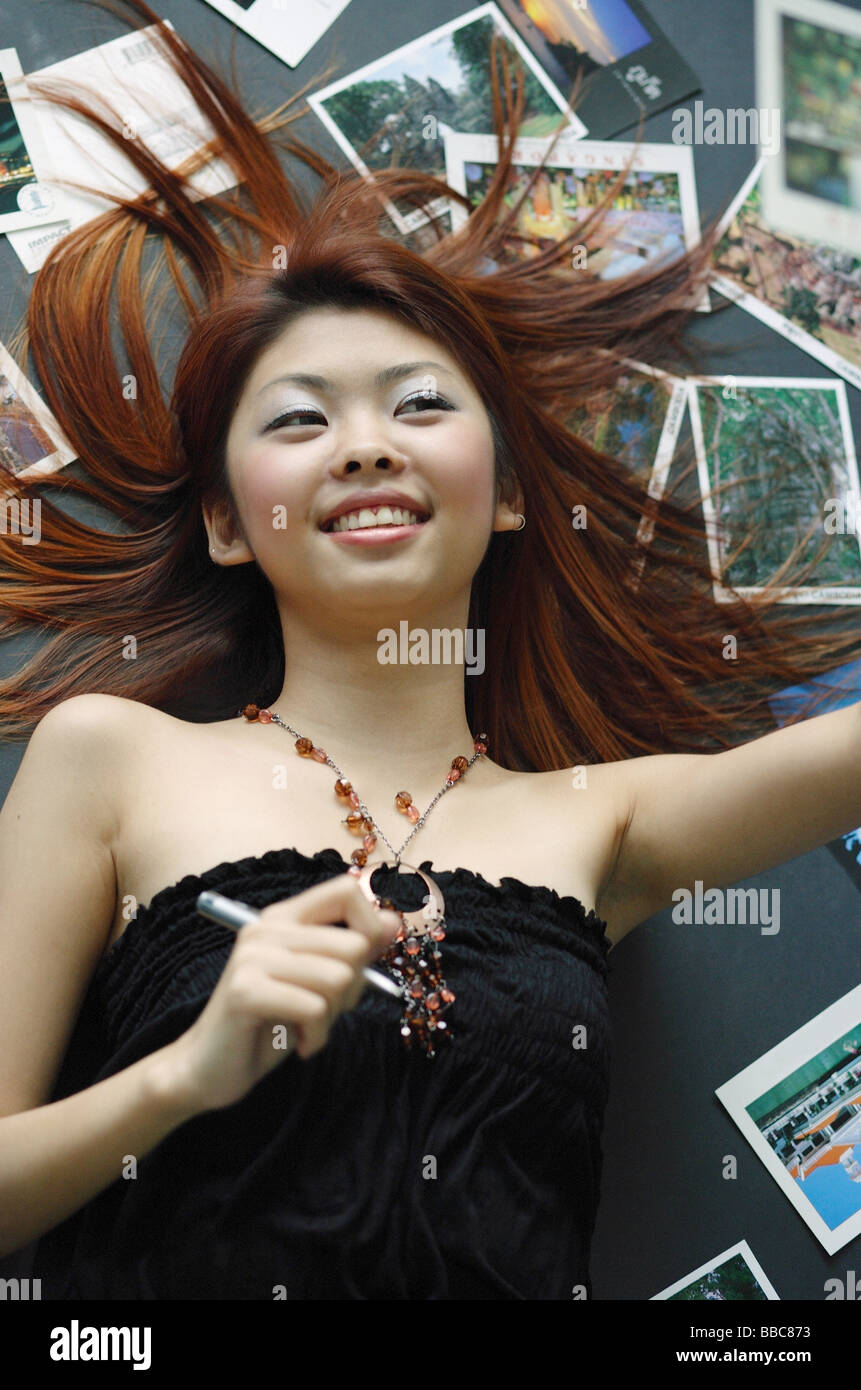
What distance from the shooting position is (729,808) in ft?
4.30

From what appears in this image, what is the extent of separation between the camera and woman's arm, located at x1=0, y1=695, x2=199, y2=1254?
3.75 ft

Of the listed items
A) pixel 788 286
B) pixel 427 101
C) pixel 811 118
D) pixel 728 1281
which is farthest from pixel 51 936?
pixel 811 118

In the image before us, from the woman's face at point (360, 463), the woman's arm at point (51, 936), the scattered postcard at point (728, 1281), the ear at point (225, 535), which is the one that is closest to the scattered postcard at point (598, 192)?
the woman's face at point (360, 463)

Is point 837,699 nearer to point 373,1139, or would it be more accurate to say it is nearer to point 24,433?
point 373,1139

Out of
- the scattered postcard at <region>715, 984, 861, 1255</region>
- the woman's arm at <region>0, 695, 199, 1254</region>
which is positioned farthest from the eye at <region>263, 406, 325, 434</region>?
the scattered postcard at <region>715, 984, 861, 1255</region>

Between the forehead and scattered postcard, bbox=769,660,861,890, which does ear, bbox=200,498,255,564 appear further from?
scattered postcard, bbox=769,660,861,890

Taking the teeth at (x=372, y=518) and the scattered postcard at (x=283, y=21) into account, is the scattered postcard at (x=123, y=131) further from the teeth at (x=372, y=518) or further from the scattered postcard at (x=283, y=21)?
the teeth at (x=372, y=518)

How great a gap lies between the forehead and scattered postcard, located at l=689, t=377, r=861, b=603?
0.46 metres

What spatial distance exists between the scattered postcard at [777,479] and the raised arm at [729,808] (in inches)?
17.8

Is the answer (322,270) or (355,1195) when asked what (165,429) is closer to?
(322,270)

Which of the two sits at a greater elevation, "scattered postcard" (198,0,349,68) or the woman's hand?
"scattered postcard" (198,0,349,68)

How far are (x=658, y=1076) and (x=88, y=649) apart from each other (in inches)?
33.5

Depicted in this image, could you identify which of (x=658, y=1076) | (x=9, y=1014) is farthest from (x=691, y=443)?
(x=9, y=1014)

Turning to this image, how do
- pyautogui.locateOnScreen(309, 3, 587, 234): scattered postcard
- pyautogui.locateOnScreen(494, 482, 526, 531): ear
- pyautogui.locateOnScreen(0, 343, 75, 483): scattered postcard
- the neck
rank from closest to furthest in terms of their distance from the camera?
the neck → pyautogui.locateOnScreen(494, 482, 526, 531): ear → pyautogui.locateOnScreen(0, 343, 75, 483): scattered postcard → pyautogui.locateOnScreen(309, 3, 587, 234): scattered postcard
